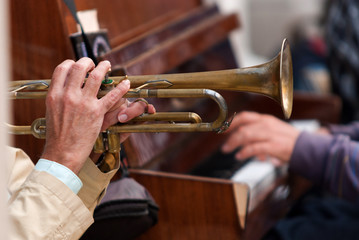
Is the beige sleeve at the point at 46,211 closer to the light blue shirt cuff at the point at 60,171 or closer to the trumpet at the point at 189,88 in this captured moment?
the light blue shirt cuff at the point at 60,171

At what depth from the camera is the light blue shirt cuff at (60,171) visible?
87 centimetres

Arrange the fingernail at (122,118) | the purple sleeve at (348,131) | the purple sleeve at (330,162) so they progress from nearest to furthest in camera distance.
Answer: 1. the fingernail at (122,118)
2. the purple sleeve at (330,162)
3. the purple sleeve at (348,131)

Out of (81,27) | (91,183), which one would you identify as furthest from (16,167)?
(81,27)

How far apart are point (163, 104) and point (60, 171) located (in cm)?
54

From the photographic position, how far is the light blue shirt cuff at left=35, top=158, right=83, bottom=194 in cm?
87

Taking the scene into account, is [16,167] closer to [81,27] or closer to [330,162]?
[81,27]

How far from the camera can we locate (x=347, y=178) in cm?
141

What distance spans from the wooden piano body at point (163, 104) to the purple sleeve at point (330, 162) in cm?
13

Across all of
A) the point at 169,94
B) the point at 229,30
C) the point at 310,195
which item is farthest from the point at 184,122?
the point at 310,195

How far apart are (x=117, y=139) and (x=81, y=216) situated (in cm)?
19

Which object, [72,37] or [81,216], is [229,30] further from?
[81,216]

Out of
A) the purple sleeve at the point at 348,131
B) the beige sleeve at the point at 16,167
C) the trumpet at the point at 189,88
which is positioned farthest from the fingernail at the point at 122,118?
the purple sleeve at the point at 348,131

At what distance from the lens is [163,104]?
4.49ft

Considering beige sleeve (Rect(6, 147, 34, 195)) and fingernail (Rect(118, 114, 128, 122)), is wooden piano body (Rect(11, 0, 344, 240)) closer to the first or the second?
beige sleeve (Rect(6, 147, 34, 195))
